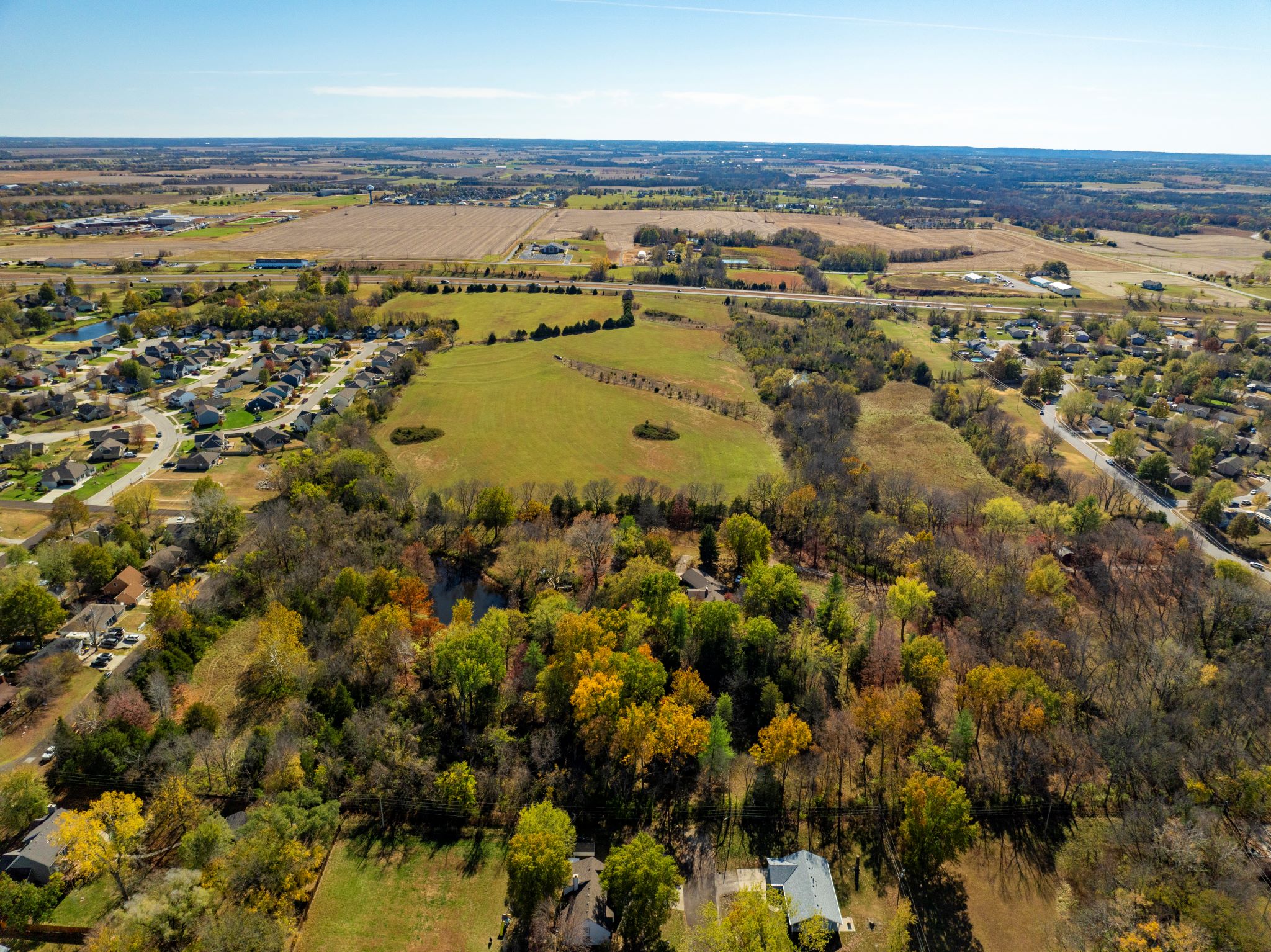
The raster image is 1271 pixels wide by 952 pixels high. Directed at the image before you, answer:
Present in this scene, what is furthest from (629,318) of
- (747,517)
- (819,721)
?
(819,721)

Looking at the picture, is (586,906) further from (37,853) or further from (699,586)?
(37,853)

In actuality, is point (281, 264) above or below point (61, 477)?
above

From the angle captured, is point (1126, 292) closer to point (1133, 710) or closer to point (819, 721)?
point (1133, 710)

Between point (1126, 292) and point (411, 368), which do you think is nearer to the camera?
point (411, 368)

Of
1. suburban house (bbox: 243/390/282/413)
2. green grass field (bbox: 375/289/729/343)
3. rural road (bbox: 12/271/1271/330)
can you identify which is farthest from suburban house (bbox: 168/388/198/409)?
rural road (bbox: 12/271/1271/330)

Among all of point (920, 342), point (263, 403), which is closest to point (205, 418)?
point (263, 403)

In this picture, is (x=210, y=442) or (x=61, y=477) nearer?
(x=61, y=477)

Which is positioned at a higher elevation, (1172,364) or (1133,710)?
(1172,364)
